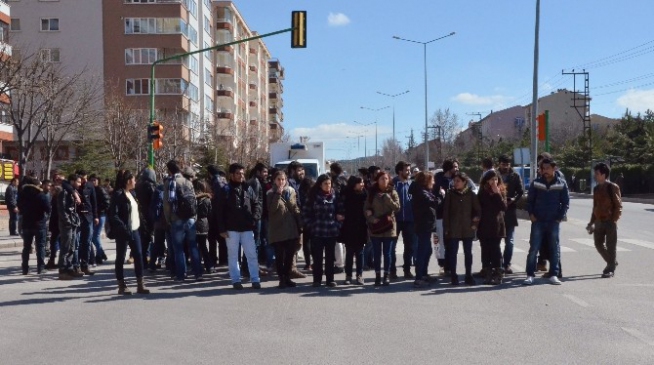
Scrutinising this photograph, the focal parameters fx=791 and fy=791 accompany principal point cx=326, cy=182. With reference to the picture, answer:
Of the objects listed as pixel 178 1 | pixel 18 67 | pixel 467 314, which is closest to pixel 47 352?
pixel 467 314

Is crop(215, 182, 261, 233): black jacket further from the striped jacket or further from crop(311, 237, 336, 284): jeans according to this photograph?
the striped jacket

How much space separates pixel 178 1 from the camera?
59.3m

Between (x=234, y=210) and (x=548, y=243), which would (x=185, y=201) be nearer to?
(x=234, y=210)

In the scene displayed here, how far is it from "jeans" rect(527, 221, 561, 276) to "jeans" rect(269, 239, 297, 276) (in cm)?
353

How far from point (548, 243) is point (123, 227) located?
623 centimetres

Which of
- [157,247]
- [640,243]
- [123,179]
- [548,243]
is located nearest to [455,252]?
[548,243]

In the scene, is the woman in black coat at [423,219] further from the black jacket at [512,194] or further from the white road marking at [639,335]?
the white road marking at [639,335]

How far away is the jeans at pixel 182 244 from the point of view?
12.4 meters

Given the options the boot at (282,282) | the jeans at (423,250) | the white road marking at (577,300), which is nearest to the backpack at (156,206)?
the boot at (282,282)

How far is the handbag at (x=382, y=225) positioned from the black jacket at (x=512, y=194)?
2.01m

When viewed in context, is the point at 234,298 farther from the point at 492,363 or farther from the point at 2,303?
the point at 492,363

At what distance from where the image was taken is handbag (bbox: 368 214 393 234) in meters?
11.6

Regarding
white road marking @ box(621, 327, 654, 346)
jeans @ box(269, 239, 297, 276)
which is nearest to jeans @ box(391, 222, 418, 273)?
jeans @ box(269, 239, 297, 276)

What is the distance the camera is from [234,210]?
11523 mm
